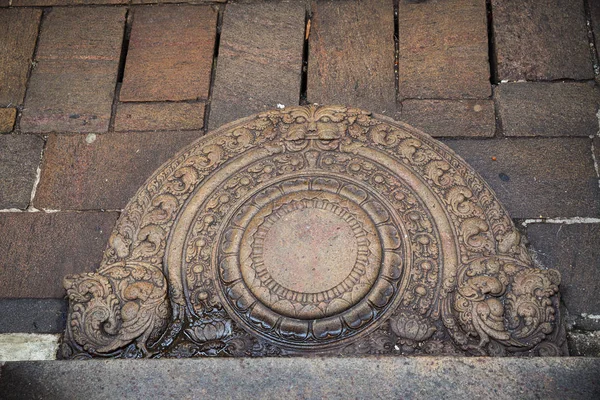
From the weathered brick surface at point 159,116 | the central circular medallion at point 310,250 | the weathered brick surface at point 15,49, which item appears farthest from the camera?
the weathered brick surface at point 15,49

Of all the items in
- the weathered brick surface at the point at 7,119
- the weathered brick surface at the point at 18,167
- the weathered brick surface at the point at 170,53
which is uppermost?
the weathered brick surface at the point at 170,53

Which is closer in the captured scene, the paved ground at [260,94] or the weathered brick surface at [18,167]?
the paved ground at [260,94]

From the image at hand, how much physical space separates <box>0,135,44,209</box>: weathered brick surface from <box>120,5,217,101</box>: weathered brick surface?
0.56 metres

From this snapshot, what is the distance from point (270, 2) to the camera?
146 inches

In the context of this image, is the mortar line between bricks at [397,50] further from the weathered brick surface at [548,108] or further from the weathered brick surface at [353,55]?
the weathered brick surface at [548,108]

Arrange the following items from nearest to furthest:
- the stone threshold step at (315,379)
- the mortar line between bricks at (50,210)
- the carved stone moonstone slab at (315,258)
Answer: the stone threshold step at (315,379)
the carved stone moonstone slab at (315,258)
the mortar line between bricks at (50,210)

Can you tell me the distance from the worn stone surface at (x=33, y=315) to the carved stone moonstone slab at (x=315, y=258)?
0.30 meters

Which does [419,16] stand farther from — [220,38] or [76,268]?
[76,268]

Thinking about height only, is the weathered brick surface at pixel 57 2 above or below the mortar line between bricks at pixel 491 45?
above

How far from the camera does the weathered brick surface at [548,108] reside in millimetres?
3152

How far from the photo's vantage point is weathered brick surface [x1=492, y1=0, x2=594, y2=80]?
334cm

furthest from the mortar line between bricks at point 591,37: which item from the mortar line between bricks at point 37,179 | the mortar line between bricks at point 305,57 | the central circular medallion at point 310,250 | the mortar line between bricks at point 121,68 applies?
the mortar line between bricks at point 37,179

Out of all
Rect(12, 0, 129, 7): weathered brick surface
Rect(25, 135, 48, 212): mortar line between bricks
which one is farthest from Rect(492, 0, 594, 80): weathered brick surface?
Rect(25, 135, 48, 212): mortar line between bricks

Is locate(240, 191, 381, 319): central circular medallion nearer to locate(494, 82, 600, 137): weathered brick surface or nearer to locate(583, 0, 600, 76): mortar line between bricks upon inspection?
locate(494, 82, 600, 137): weathered brick surface
